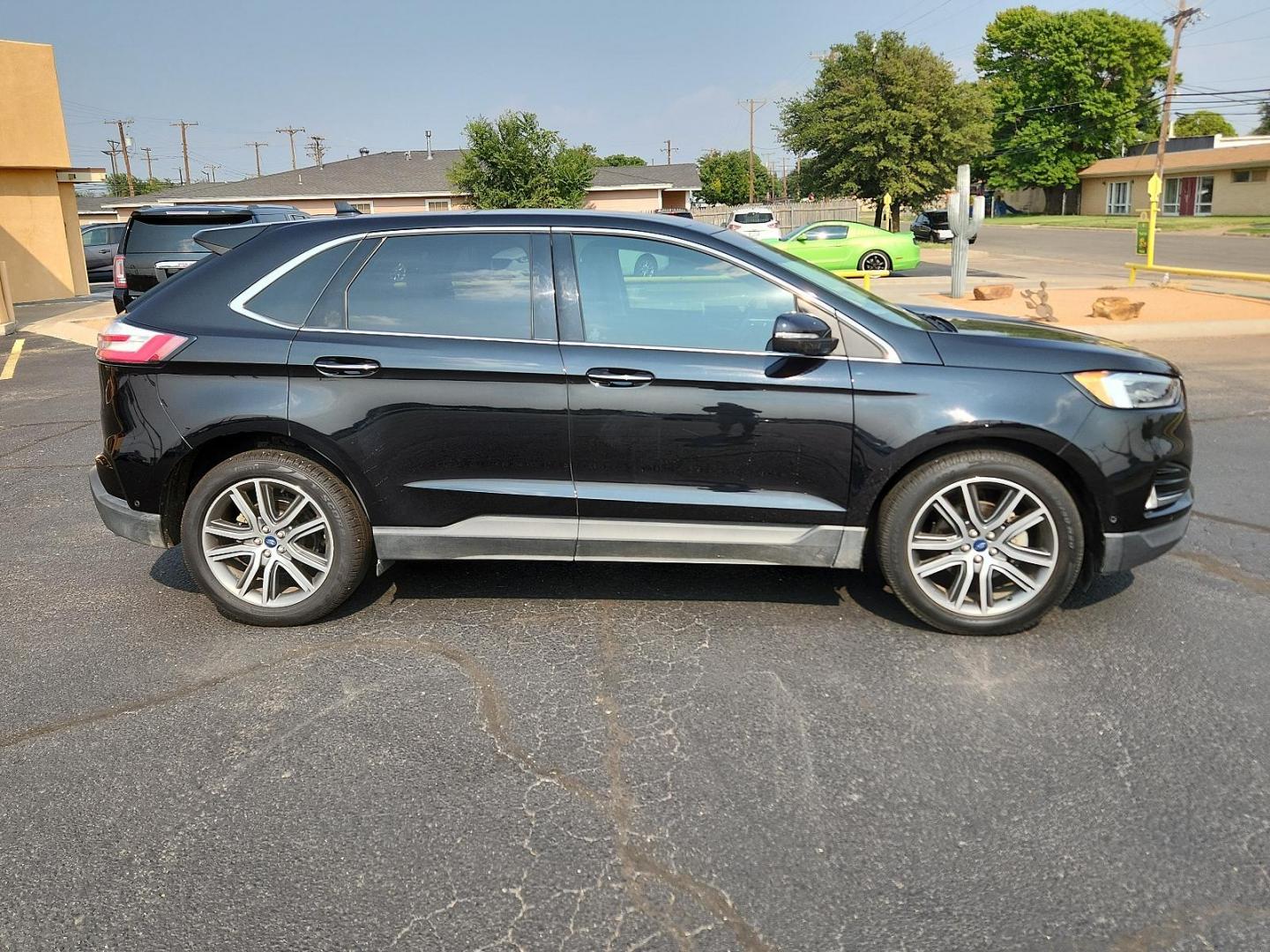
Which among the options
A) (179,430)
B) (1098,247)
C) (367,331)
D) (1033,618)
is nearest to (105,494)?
(179,430)

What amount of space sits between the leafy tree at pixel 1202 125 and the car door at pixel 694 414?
378 feet

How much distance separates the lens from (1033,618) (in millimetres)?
4066

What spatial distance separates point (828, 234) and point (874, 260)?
1336 millimetres

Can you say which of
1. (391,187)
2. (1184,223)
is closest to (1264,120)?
(1184,223)

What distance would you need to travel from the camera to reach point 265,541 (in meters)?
4.27

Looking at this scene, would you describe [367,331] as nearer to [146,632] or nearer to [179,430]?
[179,430]

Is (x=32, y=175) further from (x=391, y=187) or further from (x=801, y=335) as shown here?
(x=391, y=187)

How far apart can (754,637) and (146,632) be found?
263cm

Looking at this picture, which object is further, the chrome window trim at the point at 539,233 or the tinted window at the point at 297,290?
the tinted window at the point at 297,290

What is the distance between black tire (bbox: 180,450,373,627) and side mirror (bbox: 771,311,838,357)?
1.91 meters

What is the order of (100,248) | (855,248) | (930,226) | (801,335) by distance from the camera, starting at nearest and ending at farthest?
1. (801,335)
2. (855,248)
3. (100,248)
4. (930,226)

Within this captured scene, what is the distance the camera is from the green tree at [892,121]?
42656 millimetres

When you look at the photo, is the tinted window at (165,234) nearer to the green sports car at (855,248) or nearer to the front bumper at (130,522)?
the front bumper at (130,522)

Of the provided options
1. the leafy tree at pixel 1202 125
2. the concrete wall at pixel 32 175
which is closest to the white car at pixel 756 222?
the concrete wall at pixel 32 175
